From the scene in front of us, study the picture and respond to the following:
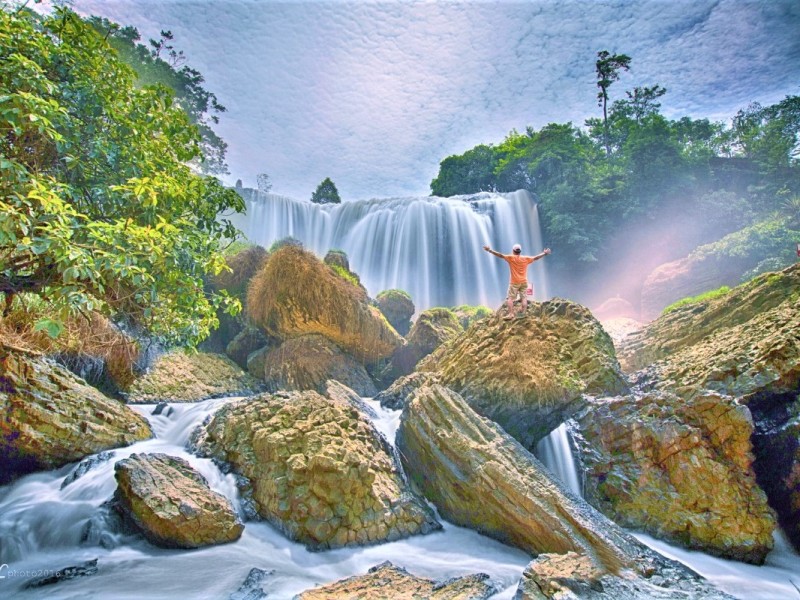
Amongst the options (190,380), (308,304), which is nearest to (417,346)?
(308,304)

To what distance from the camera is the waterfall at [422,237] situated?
2911 cm

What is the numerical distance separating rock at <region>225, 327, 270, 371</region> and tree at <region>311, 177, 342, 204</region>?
77.7 ft

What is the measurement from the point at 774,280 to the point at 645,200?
22325 millimetres

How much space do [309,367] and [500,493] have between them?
8.18 metres

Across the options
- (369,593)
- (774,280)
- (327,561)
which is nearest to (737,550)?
(369,593)

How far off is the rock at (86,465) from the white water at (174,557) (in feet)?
0.32

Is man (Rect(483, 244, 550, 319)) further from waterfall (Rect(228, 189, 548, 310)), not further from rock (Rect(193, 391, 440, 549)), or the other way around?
waterfall (Rect(228, 189, 548, 310))

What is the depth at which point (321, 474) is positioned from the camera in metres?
5.36

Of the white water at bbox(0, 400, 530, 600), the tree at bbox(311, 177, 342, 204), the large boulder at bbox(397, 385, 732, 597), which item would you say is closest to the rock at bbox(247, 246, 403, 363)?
the large boulder at bbox(397, 385, 732, 597)

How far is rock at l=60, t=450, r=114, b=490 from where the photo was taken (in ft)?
19.2

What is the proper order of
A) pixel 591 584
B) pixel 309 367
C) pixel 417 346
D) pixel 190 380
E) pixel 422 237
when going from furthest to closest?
pixel 422 237
pixel 417 346
pixel 309 367
pixel 190 380
pixel 591 584

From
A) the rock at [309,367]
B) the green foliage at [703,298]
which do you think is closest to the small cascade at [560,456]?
the rock at [309,367]

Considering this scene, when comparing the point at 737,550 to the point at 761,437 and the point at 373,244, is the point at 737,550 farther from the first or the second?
the point at 373,244

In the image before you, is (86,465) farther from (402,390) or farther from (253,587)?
(402,390)
